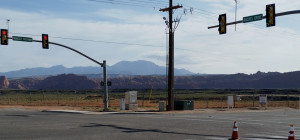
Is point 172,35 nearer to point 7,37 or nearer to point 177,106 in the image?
point 177,106

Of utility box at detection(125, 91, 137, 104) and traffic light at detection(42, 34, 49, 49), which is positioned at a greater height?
traffic light at detection(42, 34, 49, 49)

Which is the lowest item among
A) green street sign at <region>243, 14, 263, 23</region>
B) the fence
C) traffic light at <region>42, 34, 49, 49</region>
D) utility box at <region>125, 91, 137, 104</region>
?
the fence

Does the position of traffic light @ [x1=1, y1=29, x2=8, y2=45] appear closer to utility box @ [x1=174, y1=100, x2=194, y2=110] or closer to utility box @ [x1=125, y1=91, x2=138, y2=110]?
utility box @ [x1=125, y1=91, x2=138, y2=110]

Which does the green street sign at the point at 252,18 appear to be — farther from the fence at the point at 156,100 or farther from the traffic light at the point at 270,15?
the fence at the point at 156,100

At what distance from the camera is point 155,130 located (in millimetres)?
17516

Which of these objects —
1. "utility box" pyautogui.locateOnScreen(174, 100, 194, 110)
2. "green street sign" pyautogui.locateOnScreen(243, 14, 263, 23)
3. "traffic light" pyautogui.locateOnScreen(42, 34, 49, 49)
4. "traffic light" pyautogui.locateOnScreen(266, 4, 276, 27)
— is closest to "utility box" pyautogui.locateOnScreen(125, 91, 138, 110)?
"utility box" pyautogui.locateOnScreen(174, 100, 194, 110)

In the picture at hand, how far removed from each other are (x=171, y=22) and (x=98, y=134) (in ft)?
68.3

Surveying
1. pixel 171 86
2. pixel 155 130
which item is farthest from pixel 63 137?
pixel 171 86

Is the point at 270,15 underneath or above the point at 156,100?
above

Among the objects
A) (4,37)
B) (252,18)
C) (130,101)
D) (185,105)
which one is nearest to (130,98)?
(130,101)

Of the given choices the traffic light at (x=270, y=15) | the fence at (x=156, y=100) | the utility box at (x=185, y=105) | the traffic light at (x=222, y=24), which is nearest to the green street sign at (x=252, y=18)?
the traffic light at (x=270, y=15)

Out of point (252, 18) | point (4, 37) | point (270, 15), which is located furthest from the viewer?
point (4, 37)

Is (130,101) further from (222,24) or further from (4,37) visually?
(222,24)

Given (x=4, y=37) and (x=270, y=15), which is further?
(x=4, y=37)
